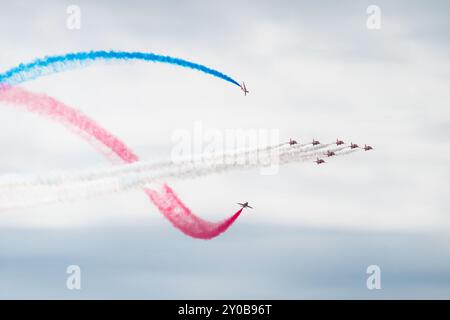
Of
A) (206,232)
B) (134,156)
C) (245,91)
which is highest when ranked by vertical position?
(245,91)
